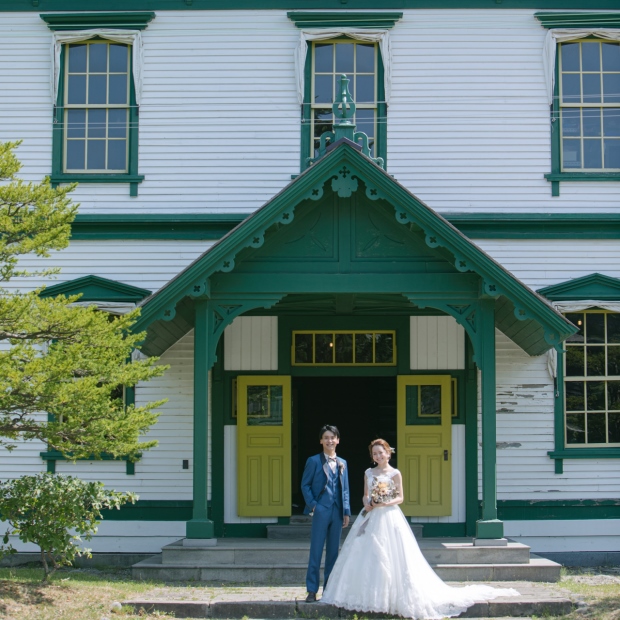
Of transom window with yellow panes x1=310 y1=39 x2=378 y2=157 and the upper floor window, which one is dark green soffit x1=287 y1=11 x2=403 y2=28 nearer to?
transom window with yellow panes x1=310 y1=39 x2=378 y2=157

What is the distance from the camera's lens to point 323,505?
10.5 m

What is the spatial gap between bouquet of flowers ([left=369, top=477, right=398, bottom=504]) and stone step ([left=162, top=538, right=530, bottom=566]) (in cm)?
201

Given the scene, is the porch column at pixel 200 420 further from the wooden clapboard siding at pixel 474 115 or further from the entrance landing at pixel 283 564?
the wooden clapboard siding at pixel 474 115

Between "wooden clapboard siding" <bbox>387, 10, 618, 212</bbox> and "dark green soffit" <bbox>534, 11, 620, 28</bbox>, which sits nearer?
"wooden clapboard siding" <bbox>387, 10, 618, 212</bbox>

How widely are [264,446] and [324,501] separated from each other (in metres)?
4.01

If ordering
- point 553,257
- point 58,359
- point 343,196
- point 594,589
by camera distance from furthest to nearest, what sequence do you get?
point 553,257
point 343,196
point 594,589
point 58,359

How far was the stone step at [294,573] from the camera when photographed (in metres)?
11.8

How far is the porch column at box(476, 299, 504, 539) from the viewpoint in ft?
40.4

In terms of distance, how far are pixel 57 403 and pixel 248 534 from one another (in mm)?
4959

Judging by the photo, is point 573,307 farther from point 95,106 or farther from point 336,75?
point 95,106

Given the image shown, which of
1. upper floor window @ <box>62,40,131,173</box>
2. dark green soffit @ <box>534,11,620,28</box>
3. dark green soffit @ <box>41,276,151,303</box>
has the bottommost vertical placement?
dark green soffit @ <box>41,276,151,303</box>

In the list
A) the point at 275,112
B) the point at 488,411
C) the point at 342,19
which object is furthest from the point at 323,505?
the point at 342,19

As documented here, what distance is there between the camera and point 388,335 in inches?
580

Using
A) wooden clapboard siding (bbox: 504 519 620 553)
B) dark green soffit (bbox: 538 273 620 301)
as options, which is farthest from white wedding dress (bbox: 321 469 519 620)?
dark green soffit (bbox: 538 273 620 301)
